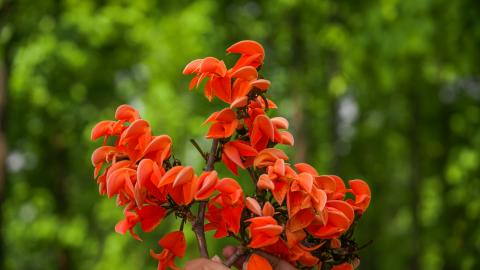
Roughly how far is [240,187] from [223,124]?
223 millimetres

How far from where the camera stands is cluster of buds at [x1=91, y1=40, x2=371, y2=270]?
2.10 meters

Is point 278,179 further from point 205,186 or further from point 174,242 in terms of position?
point 174,242

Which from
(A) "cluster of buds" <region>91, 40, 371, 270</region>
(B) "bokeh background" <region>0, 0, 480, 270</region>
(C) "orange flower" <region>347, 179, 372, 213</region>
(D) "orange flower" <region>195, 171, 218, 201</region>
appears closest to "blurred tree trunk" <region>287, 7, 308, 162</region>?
(B) "bokeh background" <region>0, 0, 480, 270</region>

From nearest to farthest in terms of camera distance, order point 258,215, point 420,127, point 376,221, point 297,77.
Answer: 1. point 258,215
2. point 297,77
3. point 420,127
4. point 376,221

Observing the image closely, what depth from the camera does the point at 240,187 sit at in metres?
2.11

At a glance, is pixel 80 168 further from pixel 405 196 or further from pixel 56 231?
pixel 405 196

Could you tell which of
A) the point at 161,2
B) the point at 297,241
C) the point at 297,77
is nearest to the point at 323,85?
the point at 297,77

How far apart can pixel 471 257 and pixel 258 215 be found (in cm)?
990

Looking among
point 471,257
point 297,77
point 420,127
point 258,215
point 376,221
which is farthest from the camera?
point 376,221

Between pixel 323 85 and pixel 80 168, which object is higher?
pixel 323 85

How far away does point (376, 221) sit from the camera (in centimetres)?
1686

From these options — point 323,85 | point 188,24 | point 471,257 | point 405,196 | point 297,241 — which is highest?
point 297,241

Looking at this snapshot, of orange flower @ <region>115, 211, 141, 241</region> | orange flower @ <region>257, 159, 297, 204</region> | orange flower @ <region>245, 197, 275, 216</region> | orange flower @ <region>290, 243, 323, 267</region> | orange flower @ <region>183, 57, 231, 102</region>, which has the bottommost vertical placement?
orange flower @ <region>290, 243, 323, 267</region>

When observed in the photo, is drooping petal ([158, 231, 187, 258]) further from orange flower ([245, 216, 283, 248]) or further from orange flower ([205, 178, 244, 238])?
orange flower ([245, 216, 283, 248])
